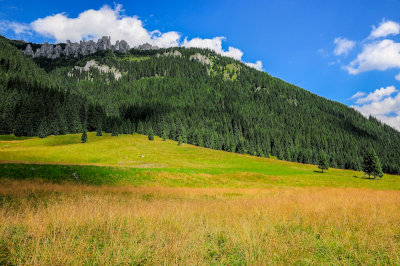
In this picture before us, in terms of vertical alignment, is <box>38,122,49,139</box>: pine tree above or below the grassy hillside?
above

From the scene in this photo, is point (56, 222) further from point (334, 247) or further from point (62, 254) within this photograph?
point (334, 247)

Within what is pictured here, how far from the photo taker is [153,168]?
119ft

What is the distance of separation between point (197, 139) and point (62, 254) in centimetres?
10406

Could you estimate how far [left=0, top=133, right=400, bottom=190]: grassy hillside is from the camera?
26453 millimetres

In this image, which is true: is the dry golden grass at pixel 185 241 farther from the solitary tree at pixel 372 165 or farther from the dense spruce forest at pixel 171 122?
the dense spruce forest at pixel 171 122

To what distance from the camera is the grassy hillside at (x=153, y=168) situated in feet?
86.8

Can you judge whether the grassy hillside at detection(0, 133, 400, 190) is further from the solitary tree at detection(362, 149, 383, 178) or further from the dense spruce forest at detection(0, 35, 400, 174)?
the dense spruce forest at detection(0, 35, 400, 174)

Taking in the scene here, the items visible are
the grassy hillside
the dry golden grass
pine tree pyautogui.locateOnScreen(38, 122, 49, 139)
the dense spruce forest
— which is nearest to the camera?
the dry golden grass

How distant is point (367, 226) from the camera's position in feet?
19.0

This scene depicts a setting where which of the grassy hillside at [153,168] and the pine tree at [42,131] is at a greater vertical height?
the pine tree at [42,131]

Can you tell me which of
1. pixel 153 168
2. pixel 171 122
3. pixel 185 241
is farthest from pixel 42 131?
pixel 185 241

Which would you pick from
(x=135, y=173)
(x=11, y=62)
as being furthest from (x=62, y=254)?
→ (x=11, y=62)

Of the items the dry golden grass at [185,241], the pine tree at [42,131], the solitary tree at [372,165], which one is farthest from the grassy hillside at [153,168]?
the dry golden grass at [185,241]

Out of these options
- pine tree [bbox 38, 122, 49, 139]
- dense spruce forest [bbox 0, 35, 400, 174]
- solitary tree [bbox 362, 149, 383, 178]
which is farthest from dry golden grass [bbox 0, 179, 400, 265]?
pine tree [bbox 38, 122, 49, 139]
